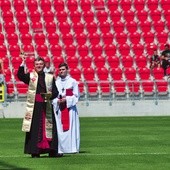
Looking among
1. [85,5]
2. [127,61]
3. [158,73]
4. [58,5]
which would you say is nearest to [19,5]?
[58,5]

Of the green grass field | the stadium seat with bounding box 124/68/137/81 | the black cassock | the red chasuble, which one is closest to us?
the green grass field

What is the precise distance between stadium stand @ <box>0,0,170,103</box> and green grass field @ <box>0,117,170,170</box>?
20.9 ft

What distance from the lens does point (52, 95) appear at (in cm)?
1588

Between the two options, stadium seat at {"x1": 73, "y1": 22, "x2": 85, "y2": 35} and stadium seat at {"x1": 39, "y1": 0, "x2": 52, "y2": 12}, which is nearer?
stadium seat at {"x1": 73, "y1": 22, "x2": 85, "y2": 35}

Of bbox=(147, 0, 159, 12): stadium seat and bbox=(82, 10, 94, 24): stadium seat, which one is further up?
bbox=(147, 0, 159, 12): stadium seat

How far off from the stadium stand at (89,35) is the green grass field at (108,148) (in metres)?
6.36

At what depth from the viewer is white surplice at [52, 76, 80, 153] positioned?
16.5 metres

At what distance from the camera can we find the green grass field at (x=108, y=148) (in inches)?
545

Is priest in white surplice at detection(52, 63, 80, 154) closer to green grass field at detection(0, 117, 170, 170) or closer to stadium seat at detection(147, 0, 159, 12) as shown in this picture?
green grass field at detection(0, 117, 170, 170)

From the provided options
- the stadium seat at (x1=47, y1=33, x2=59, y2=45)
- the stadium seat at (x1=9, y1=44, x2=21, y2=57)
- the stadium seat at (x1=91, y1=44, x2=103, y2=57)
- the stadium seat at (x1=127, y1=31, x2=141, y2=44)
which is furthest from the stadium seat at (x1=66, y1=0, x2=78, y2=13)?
the stadium seat at (x1=9, y1=44, x2=21, y2=57)

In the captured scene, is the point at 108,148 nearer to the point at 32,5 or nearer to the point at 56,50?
the point at 56,50

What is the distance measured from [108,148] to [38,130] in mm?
2351

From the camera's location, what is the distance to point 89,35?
3619 centimetres

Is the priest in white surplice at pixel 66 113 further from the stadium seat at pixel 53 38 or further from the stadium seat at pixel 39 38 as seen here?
the stadium seat at pixel 39 38
